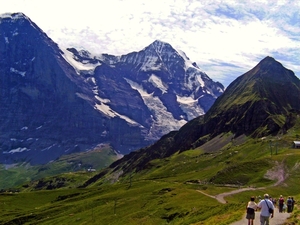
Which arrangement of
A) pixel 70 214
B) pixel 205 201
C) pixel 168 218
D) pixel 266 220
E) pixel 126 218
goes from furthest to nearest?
pixel 70 214 < pixel 126 218 < pixel 205 201 < pixel 168 218 < pixel 266 220

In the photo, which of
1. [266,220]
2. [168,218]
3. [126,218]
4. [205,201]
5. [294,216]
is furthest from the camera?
[126,218]

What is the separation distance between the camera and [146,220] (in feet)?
426

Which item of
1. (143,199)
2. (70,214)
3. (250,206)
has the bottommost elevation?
(70,214)

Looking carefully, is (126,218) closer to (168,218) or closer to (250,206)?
(168,218)

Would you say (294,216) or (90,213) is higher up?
(294,216)

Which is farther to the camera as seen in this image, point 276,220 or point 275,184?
point 275,184

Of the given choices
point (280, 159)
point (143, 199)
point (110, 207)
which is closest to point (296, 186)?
point (280, 159)

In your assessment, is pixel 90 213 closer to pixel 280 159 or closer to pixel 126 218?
pixel 126 218

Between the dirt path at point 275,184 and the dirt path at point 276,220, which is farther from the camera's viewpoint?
the dirt path at point 275,184

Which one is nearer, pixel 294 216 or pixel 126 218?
pixel 294 216

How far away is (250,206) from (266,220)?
2221 mm

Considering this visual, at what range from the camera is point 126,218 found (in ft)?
464

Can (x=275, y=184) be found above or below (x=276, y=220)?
below

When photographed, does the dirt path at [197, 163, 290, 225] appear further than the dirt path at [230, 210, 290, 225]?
Yes
